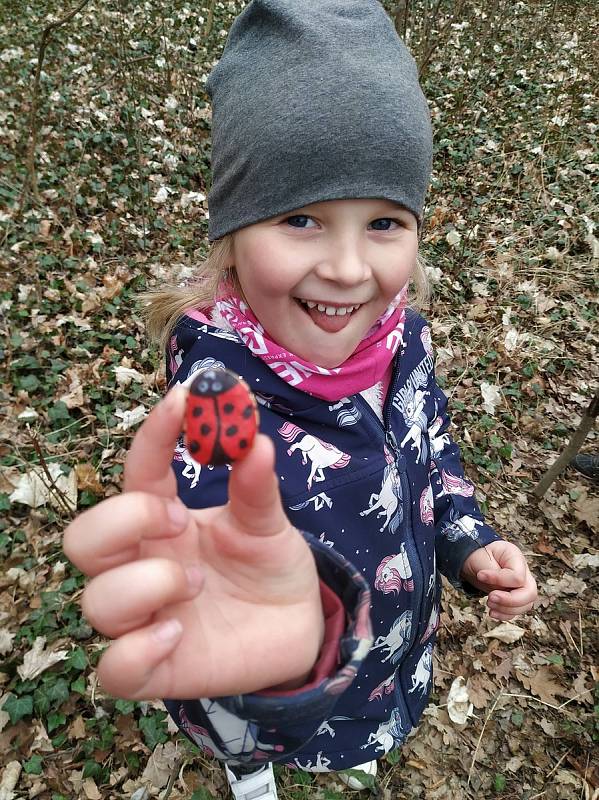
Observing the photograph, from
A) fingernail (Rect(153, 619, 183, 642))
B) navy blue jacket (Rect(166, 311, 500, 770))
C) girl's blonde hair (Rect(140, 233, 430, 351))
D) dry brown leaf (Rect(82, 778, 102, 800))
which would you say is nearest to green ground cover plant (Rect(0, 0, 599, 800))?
dry brown leaf (Rect(82, 778, 102, 800))

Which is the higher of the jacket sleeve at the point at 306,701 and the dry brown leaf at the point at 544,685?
the jacket sleeve at the point at 306,701

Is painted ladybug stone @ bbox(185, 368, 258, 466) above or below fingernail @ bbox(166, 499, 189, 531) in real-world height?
above

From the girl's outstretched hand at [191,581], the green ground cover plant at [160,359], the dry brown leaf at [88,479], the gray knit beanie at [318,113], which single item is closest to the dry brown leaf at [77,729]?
the green ground cover plant at [160,359]

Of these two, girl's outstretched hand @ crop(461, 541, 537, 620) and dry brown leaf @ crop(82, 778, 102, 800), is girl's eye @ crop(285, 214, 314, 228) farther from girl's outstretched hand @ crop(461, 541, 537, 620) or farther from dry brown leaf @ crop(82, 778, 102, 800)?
dry brown leaf @ crop(82, 778, 102, 800)

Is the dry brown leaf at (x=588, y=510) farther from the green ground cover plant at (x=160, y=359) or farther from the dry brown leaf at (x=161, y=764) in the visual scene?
the dry brown leaf at (x=161, y=764)

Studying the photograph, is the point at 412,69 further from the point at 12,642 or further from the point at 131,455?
the point at 12,642

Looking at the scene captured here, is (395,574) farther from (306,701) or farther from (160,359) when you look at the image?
(160,359)

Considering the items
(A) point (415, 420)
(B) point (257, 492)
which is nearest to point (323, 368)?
(A) point (415, 420)
